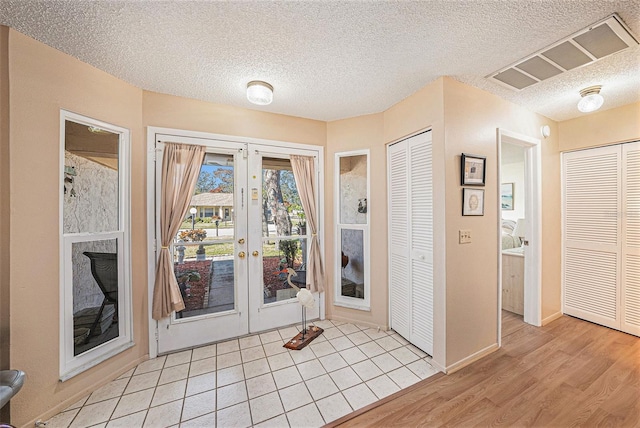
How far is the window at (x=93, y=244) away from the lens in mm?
1752

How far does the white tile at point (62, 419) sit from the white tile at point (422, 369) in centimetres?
248

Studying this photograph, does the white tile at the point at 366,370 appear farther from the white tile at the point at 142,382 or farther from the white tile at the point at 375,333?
the white tile at the point at 142,382

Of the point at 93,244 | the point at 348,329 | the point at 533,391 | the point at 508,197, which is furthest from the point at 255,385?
the point at 508,197

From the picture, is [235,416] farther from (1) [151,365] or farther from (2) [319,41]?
(2) [319,41]

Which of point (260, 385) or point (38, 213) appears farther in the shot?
point (260, 385)

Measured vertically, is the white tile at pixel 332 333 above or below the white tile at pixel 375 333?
below

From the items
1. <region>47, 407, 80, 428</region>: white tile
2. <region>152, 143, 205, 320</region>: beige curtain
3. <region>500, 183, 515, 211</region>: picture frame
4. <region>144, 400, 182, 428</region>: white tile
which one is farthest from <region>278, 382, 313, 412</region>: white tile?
<region>500, 183, 515, 211</region>: picture frame

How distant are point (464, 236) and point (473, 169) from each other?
23.9 inches

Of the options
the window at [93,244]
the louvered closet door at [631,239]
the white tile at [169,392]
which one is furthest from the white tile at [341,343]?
the louvered closet door at [631,239]

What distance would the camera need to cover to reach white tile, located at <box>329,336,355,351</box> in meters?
2.40

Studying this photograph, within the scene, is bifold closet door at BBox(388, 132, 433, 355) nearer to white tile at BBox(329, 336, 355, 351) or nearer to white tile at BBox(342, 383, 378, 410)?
white tile at BBox(329, 336, 355, 351)

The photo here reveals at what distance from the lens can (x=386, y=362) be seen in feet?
7.07

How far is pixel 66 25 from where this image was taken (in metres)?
1.46

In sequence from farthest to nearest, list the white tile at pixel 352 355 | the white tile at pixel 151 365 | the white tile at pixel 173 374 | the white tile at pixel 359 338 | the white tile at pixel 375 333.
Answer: the white tile at pixel 375 333, the white tile at pixel 359 338, the white tile at pixel 352 355, the white tile at pixel 151 365, the white tile at pixel 173 374
